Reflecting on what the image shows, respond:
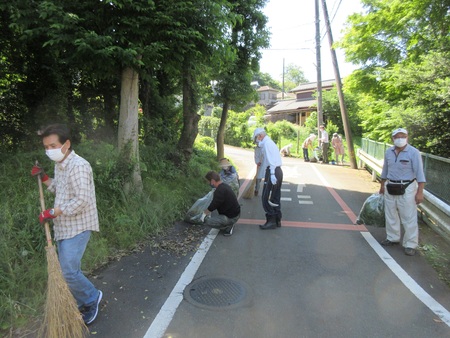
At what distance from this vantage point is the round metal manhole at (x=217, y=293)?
11.4ft

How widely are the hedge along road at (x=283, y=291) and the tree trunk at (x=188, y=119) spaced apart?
12.7 ft

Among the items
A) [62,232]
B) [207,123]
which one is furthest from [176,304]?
[207,123]

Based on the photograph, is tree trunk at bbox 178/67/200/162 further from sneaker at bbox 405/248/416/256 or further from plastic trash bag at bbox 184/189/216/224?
sneaker at bbox 405/248/416/256

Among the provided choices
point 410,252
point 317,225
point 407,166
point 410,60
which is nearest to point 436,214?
point 410,252

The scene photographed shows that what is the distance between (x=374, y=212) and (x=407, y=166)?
106 centimetres

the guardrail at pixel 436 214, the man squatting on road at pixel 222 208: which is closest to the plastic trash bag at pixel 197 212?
the man squatting on road at pixel 222 208

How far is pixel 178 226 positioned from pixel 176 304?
104 inches

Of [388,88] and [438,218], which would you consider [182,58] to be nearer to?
[438,218]

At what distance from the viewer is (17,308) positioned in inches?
123

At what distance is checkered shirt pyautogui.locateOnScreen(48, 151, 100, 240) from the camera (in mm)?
2846

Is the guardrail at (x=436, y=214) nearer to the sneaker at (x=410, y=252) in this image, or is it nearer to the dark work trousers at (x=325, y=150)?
the sneaker at (x=410, y=252)

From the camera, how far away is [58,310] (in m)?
2.70

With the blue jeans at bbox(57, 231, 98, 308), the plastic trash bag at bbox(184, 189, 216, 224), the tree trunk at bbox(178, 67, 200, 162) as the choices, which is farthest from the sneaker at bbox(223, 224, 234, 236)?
the tree trunk at bbox(178, 67, 200, 162)

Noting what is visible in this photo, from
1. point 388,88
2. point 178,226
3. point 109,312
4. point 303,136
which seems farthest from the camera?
point 303,136
